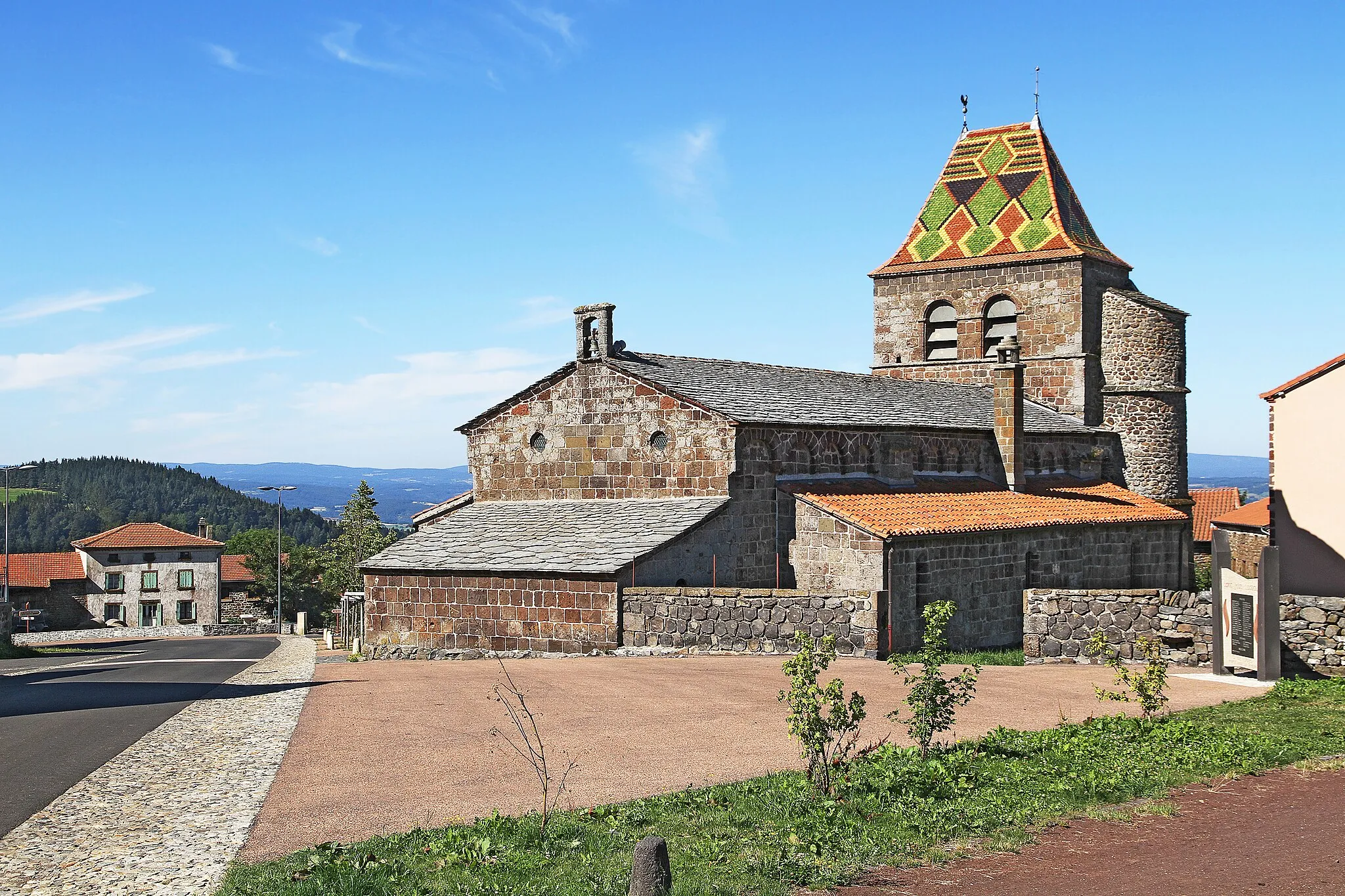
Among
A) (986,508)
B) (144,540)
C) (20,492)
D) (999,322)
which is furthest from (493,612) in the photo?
(20,492)

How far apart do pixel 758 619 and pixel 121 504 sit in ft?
562

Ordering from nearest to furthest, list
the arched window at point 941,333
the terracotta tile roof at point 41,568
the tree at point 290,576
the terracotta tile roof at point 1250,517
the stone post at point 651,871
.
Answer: the stone post at point 651,871 < the terracotta tile roof at point 1250,517 < the arched window at point 941,333 < the terracotta tile roof at point 41,568 < the tree at point 290,576

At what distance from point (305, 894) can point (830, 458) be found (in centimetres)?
2194

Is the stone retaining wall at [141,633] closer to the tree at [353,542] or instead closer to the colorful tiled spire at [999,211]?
the tree at [353,542]

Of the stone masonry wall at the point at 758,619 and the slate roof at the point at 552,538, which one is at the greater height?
the slate roof at the point at 552,538

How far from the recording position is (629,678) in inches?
725

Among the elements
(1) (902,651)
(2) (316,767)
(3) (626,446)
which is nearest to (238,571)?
(3) (626,446)

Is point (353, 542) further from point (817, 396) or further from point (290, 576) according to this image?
point (817, 396)

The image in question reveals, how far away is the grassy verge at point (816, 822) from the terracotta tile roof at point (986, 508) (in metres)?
12.2

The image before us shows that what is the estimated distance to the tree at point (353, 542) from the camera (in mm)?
84875

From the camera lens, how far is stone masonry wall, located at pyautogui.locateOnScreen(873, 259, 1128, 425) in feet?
127

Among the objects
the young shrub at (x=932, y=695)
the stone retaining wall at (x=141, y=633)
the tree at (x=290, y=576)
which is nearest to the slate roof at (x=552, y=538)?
the young shrub at (x=932, y=695)

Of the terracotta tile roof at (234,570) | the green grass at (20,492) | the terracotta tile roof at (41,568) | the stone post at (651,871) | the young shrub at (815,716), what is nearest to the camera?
the stone post at (651,871)

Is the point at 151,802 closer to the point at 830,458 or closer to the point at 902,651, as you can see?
the point at 902,651
